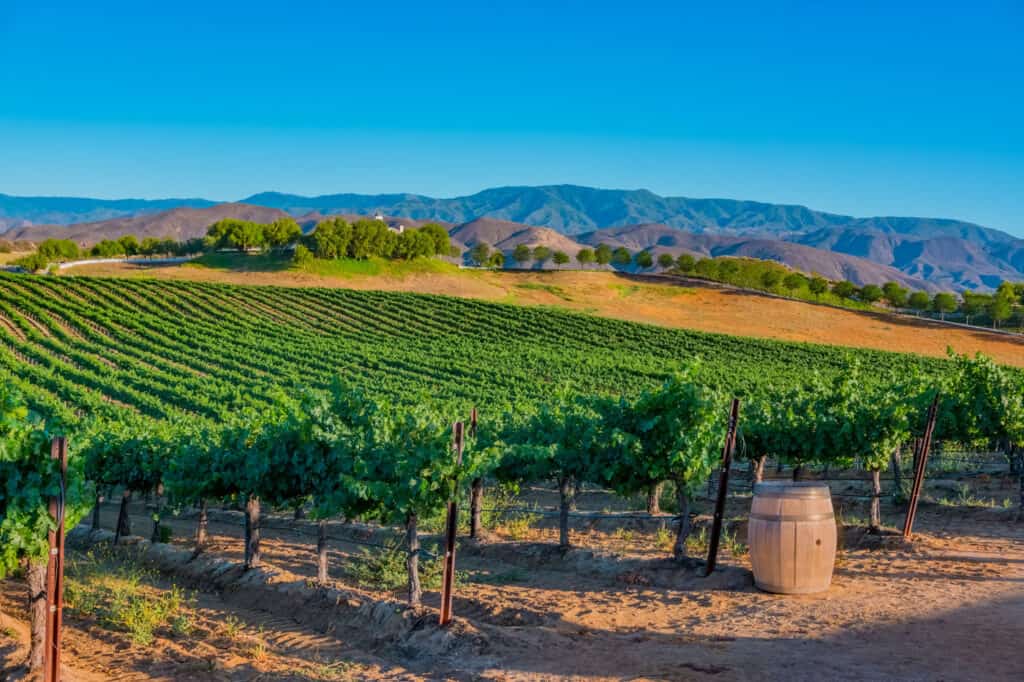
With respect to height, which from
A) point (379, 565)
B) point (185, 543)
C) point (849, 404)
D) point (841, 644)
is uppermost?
point (849, 404)

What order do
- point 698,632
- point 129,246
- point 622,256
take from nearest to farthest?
point 698,632
point 129,246
point 622,256

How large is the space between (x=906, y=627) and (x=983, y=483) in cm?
1089

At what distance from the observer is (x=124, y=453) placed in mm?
17703

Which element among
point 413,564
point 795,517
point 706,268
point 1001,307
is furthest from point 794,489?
point 706,268

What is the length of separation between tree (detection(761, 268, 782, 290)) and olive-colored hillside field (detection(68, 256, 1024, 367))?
13.1 m

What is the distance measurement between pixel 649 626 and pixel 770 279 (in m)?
94.4

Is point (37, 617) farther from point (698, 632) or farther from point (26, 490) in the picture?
point (698, 632)

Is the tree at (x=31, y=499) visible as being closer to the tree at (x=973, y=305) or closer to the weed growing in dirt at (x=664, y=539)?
the weed growing in dirt at (x=664, y=539)

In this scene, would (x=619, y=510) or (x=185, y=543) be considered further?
(x=619, y=510)

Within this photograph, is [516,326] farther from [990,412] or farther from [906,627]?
[906,627]

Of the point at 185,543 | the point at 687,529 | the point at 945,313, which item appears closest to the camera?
the point at 687,529

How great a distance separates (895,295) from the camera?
317 feet

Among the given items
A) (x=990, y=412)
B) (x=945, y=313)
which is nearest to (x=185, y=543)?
(x=990, y=412)

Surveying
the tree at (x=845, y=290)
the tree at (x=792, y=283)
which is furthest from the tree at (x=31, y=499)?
the tree at (x=845, y=290)
